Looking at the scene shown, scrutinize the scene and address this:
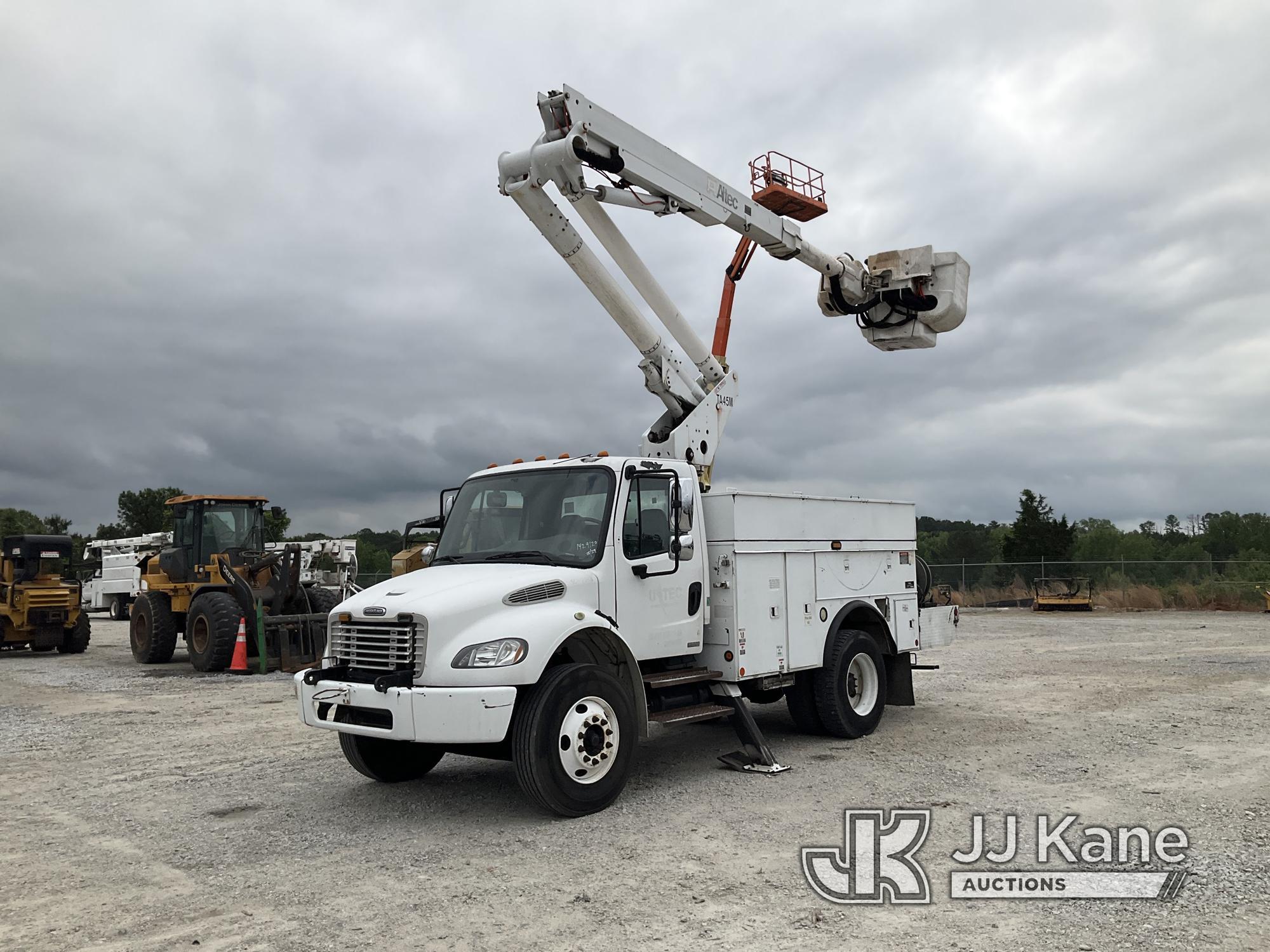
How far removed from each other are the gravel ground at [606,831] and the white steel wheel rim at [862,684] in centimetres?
37

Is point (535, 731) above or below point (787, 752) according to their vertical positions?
above

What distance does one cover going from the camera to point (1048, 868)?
17.0 feet

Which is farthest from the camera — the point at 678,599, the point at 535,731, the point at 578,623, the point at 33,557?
the point at 33,557

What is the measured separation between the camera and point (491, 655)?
238 inches

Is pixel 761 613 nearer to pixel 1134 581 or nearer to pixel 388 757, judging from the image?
pixel 388 757

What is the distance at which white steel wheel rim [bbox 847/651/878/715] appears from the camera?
30.6 ft

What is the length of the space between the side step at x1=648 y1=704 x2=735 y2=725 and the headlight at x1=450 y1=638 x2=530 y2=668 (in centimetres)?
155

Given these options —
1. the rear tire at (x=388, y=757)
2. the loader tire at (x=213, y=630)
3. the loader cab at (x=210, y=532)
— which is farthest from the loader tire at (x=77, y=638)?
the rear tire at (x=388, y=757)

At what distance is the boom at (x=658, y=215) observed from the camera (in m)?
8.76

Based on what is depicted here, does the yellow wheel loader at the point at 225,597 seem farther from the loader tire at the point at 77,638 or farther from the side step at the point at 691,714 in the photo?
the side step at the point at 691,714

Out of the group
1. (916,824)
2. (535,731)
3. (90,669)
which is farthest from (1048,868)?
(90,669)

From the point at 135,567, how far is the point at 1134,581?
32859mm

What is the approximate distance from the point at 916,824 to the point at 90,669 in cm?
1568

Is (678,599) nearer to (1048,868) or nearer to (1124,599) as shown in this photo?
(1048,868)
